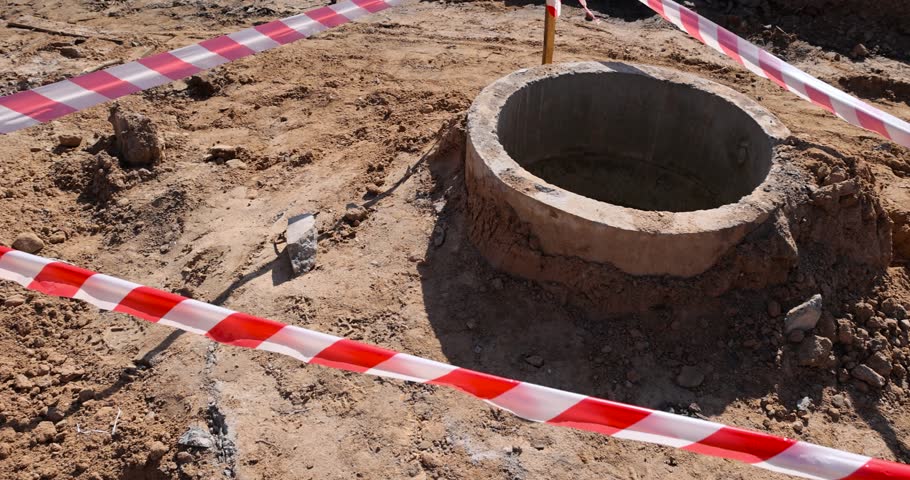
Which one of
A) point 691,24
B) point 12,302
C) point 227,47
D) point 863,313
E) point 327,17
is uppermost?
point 691,24

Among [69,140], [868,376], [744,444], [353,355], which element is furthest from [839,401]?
[69,140]

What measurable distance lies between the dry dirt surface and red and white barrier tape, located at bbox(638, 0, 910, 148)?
1.01ft

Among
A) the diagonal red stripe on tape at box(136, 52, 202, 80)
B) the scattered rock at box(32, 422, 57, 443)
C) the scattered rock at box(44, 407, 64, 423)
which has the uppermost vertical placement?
the diagonal red stripe on tape at box(136, 52, 202, 80)

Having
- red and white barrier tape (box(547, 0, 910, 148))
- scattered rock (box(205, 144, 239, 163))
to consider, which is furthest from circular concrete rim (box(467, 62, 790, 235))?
scattered rock (box(205, 144, 239, 163))

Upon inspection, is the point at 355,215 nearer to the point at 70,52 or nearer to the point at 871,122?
the point at 871,122

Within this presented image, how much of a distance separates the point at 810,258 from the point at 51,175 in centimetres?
604

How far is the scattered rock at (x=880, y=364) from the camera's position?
4.21 meters

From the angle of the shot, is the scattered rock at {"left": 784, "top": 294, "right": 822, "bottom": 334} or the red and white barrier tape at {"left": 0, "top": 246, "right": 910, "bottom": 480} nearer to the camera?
the red and white barrier tape at {"left": 0, "top": 246, "right": 910, "bottom": 480}

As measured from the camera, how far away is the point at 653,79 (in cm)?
549

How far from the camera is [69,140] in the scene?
21.0ft

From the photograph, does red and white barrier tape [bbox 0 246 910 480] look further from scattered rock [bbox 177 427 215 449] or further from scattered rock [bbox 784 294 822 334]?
scattered rock [bbox 784 294 822 334]

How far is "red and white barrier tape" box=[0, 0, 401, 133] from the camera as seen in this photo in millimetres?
4539

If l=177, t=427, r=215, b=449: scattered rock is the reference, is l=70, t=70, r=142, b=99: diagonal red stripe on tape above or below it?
above

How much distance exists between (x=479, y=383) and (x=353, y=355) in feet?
2.01
